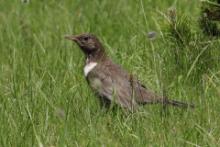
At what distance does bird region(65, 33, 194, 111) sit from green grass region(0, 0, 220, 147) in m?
0.11

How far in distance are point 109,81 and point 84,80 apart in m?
0.45


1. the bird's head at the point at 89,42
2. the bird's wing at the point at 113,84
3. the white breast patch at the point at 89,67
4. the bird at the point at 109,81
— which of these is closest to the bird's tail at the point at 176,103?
the bird at the point at 109,81

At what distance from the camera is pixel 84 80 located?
8719 millimetres

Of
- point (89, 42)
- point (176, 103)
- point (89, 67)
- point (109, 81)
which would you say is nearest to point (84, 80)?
point (89, 67)

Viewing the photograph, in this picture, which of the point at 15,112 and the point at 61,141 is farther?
the point at 15,112

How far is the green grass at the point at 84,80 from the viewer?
6914 mm

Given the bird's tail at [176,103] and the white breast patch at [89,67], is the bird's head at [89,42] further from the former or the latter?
the bird's tail at [176,103]

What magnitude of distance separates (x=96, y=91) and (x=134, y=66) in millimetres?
911

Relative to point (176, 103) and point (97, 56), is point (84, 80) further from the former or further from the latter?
point (176, 103)

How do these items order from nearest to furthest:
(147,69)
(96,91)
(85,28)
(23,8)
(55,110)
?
(55,110), (96,91), (147,69), (85,28), (23,8)

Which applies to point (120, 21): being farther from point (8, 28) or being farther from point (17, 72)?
point (17, 72)

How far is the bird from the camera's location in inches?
319

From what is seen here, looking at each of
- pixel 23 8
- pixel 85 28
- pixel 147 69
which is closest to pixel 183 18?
pixel 147 69

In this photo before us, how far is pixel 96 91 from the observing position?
27.0ft
